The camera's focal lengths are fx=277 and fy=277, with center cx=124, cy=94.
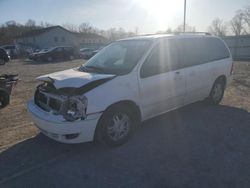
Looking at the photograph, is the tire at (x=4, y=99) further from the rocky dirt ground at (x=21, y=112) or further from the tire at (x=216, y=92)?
the tire at (x=216, y=92)

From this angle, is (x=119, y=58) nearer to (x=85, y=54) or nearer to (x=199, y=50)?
(x=199, y=50)

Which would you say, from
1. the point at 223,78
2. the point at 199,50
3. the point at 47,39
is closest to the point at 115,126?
the point at 199,50

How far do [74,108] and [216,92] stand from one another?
4183 mm

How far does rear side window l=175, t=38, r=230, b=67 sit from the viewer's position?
5793 millimetres

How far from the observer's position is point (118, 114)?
4.58 metres

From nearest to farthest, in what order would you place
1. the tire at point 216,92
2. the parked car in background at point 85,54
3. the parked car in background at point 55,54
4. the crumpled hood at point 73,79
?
the crumpled hood at point 73,79
the tire at point 216,92
the parked car in background at point 55,54
the parked car in background at point 85,54

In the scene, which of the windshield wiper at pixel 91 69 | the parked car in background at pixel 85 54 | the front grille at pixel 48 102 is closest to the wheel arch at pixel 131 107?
the front grille at pixel 48 102

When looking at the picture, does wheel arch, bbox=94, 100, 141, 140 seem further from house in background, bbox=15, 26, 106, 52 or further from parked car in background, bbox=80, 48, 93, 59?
house in background, bbox=15, 26, 106, 52

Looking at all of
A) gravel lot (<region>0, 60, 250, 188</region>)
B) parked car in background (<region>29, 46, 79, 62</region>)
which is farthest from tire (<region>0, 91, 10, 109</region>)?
parked car in background (<region>29, 46, 79, 62</region>)

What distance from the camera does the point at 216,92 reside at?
23.0 ft

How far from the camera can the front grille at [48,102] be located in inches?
172

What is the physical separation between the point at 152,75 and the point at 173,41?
112 centimetres

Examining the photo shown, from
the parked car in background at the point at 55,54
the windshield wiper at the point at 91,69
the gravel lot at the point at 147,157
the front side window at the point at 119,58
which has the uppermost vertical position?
the front side window at the point at 119,58

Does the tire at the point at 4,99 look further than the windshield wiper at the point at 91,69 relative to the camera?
Yes
